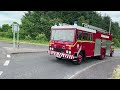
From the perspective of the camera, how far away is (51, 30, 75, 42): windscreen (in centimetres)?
1212

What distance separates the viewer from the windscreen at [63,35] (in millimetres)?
12125

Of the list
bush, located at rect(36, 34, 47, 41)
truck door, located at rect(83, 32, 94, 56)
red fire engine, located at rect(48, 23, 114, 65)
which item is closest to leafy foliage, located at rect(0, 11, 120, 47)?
bush, located at rect(36, 34, 47, 41)

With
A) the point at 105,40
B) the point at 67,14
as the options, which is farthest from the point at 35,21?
the point at 105,40

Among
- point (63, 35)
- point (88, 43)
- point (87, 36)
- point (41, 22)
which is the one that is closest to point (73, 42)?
point (63, 35)

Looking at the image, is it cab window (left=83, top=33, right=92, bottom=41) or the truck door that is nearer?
cab window (left=83, top=33, right=92, bottom=41)

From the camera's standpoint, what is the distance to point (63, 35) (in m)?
12.6

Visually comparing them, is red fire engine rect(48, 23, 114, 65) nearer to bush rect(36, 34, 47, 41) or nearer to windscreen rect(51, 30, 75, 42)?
windscreen rect(51, 30, 75, 42)

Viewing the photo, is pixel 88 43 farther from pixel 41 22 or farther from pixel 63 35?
pixel 41 22

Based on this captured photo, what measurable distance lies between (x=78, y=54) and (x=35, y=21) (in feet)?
96.9

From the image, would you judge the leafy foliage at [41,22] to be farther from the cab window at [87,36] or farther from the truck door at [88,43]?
the cab window at [87,36]

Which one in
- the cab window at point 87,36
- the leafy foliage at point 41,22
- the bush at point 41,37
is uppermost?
the leafy foliage at point 41,22

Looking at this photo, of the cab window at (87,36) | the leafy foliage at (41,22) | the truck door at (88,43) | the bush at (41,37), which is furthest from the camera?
the leafy foliage at (41,22)

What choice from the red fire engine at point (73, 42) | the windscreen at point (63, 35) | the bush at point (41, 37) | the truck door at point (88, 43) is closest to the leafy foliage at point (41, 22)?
the bush at point (41, 37)
